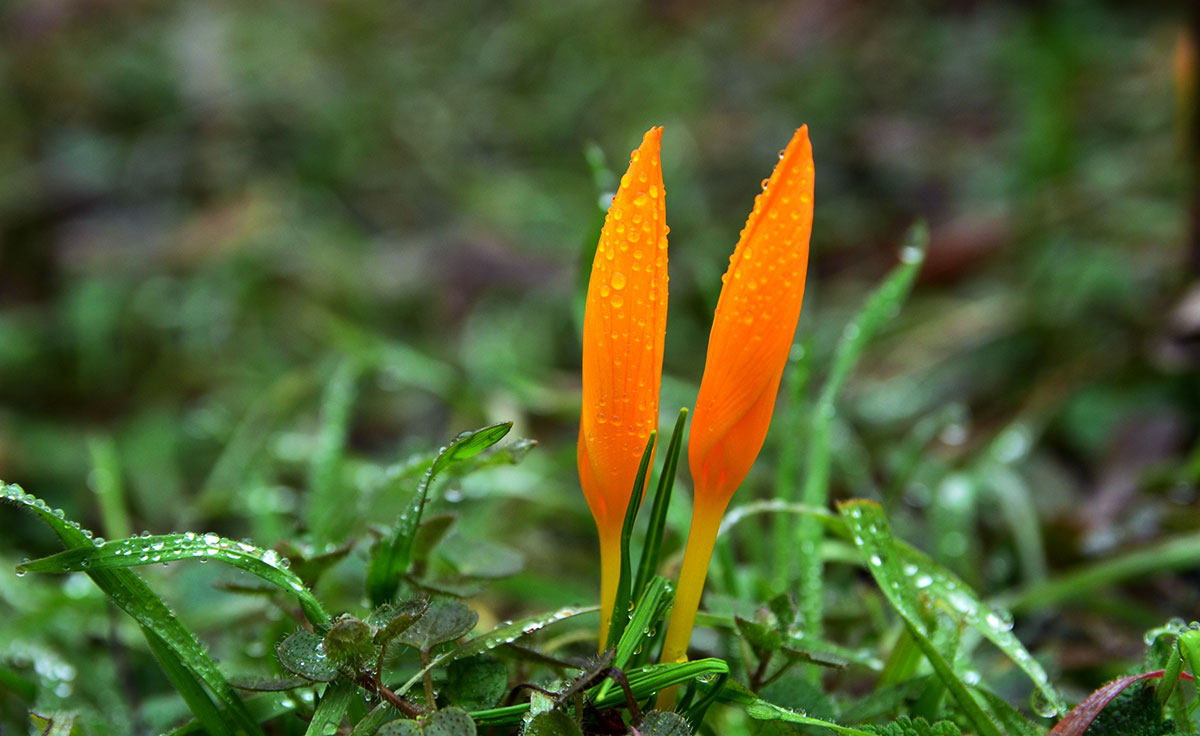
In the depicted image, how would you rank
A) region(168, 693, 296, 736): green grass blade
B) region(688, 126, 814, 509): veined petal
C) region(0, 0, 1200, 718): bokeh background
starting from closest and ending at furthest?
region(688, 126, 814, 509): veined petal, region(168, 693, 296, 736): green grass blade, region(0, 0, 1200, 718): bokeh background

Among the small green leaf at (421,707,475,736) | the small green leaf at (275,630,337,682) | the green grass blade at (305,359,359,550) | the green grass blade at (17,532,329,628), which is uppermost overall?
the green grass blade at (305,359,359,550)

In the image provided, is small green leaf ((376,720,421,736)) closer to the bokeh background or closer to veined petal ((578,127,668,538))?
veined petal ((578,127,668,538))

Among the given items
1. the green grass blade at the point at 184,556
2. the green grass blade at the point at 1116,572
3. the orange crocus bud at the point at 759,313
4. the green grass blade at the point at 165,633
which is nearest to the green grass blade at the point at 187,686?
the green grass blade at the point at 165,633

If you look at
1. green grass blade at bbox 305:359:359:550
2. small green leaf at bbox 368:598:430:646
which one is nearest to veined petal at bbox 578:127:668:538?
small green leaf at bbox 368:598:430:646

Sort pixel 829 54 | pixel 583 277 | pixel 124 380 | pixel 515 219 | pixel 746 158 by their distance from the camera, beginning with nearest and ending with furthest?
pixel 583 277, pixel 124 380, pixel 515 219, pixel 746 158, pixel 829 54

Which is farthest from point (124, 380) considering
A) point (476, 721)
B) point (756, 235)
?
point (756, 235)

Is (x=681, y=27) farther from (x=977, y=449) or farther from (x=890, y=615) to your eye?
(x=890, y=615)

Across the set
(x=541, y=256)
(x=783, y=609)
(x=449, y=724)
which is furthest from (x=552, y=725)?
(x=541, y=256)

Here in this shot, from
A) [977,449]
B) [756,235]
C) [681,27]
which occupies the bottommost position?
[756,235]
